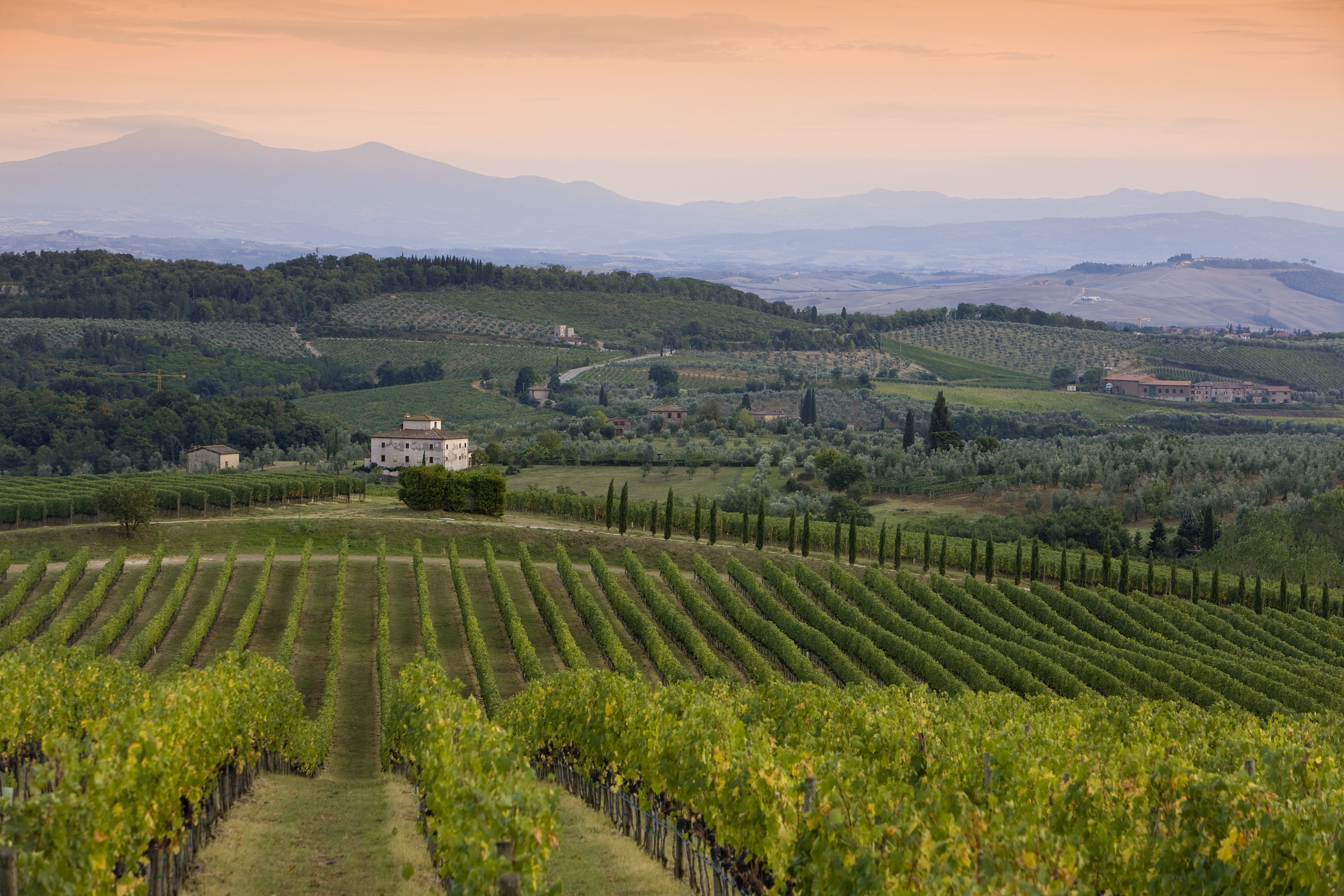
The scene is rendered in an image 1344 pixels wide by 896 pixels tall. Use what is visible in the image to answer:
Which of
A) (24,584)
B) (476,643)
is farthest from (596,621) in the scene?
(24,584)

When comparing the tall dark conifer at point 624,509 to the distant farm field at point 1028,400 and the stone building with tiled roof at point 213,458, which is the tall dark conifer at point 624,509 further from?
the distant farm field at point 1028,400

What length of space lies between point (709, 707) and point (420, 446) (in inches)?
2462

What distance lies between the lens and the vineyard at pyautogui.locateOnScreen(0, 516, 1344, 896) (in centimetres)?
1592

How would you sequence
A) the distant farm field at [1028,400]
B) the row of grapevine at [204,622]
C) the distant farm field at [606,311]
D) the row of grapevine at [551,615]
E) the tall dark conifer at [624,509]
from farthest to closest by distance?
1. the distant farm field at [606,311]
2. the distant farm field at [1028,400]
3. the tall dark conifer at [624,509]
4. the row of grapevine at [551,615]
5. the row of grapevine at [204,622]

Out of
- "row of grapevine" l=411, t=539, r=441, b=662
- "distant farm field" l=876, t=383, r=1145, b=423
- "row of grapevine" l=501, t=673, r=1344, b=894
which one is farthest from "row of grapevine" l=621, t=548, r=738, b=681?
"distant farm field" l=876, t=383, r=1145, b=423

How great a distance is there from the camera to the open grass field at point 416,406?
122m

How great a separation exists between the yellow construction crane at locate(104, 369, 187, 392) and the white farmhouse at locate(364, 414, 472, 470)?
179ft

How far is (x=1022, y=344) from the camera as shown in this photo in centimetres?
18238

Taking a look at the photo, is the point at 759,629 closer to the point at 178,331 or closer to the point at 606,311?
the point at 178,331

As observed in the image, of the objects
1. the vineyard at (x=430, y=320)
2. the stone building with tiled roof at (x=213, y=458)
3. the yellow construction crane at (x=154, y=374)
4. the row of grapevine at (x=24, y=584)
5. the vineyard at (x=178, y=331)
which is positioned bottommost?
the stone building with tiled roof at (x=213, y=458)

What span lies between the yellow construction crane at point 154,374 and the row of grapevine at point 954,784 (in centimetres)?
11655

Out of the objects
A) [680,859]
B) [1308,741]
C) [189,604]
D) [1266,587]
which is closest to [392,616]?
[189,604]

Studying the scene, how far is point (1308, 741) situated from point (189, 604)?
36.0 m

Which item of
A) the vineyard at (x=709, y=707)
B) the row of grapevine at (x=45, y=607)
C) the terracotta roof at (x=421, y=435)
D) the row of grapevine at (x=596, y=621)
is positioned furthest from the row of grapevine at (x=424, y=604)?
the terracotta roof at (x=421, y=435)
